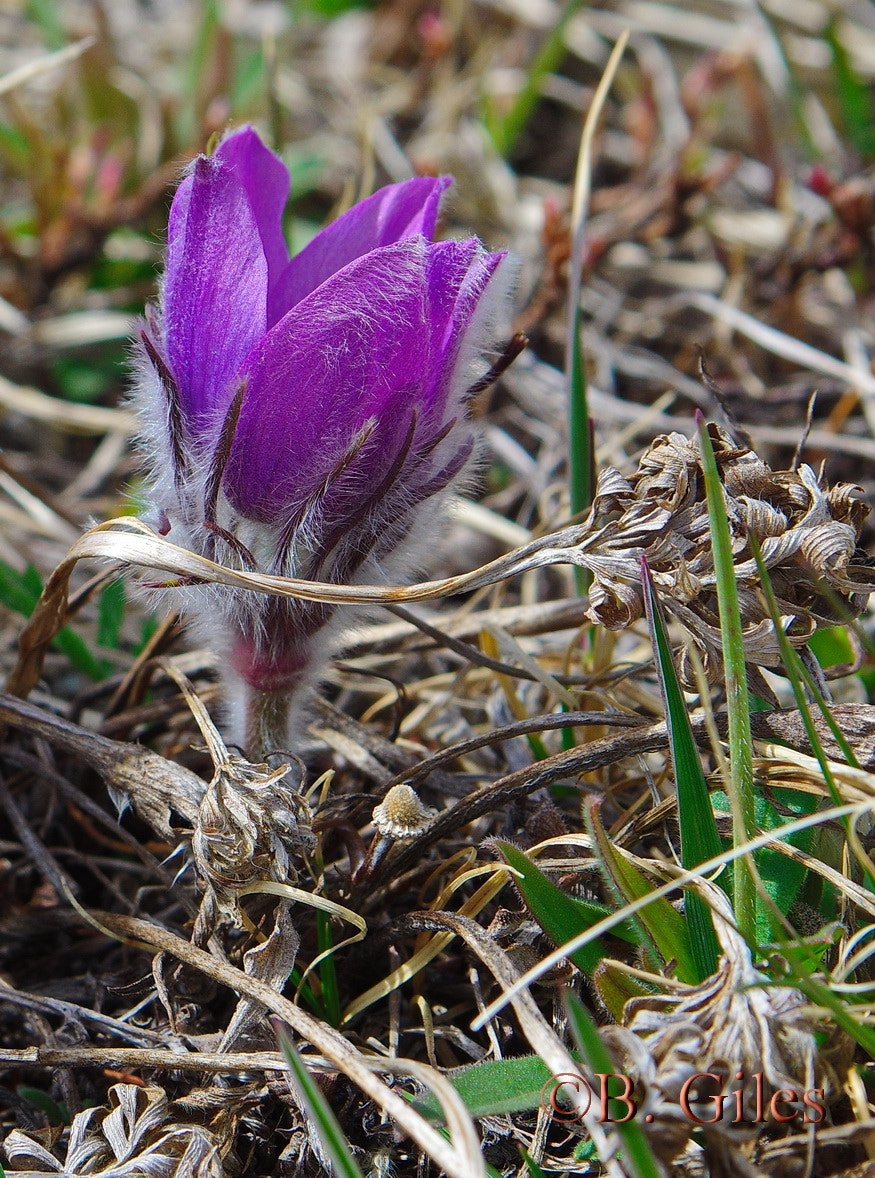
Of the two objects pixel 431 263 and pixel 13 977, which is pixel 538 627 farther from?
pixel 13 977

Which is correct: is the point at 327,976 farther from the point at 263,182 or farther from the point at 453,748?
the point at 263,182

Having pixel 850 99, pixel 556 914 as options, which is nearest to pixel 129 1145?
pixel 556 914

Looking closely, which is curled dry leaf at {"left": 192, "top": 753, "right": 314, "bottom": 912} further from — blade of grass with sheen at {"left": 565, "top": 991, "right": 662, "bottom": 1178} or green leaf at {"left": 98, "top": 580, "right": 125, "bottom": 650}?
green leaf at {"left": 98, "top": 580, "right": 125, "bottom": 650}

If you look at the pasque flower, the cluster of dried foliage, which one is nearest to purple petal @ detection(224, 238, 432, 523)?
the pasque flower

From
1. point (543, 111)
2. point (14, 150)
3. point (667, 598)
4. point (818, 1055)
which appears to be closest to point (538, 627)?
point (667, 598)

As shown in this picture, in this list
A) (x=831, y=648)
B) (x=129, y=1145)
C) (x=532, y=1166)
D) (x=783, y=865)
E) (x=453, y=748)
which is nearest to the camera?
(x=532, y=1166)

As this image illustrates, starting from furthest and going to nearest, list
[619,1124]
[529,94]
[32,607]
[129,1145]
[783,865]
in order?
[529,94] → [32,607] → [783,865] → [129,1145] → [619,1124]
